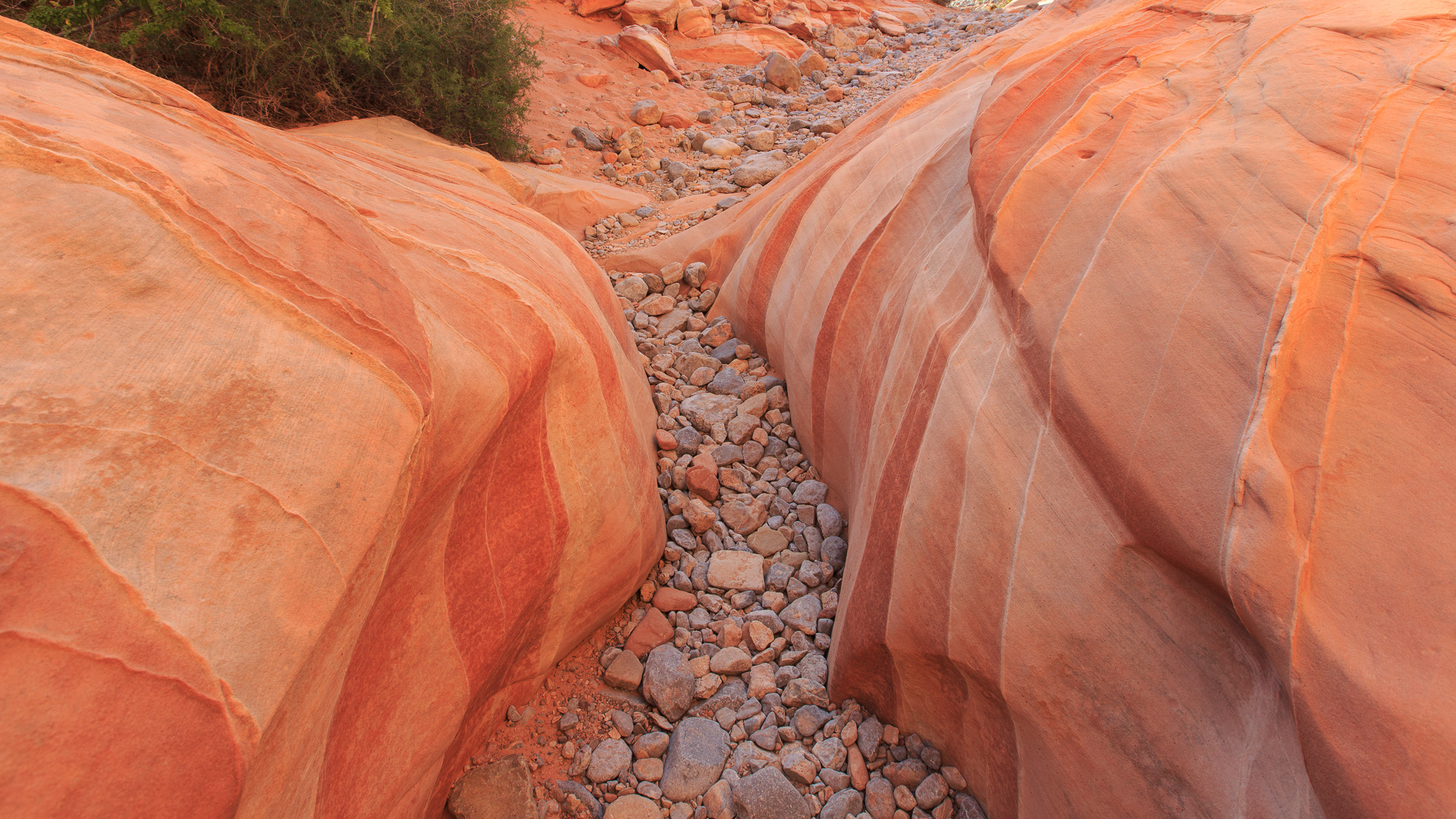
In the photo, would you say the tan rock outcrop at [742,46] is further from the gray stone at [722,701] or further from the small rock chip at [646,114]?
the gray stone at [722,701]

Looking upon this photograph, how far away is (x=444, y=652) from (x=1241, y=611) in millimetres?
1633

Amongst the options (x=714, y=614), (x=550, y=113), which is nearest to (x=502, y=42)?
(x=550, y=113)

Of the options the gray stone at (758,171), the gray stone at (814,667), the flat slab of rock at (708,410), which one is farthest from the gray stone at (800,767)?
the gray stone at (758,171)

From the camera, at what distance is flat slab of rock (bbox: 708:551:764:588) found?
2.56 meters

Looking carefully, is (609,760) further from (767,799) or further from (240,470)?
(240,470)

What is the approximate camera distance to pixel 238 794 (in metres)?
1.09

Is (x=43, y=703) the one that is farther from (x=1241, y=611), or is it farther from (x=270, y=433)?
(x=1241, y=611)

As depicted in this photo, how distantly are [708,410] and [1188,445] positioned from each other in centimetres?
221

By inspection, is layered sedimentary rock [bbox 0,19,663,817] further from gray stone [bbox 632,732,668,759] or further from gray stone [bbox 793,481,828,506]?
gray stone [bbox 793,481,828,506]

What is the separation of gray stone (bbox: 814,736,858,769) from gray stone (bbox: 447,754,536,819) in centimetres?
76

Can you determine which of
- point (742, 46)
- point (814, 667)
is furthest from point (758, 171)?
point (742, 46)

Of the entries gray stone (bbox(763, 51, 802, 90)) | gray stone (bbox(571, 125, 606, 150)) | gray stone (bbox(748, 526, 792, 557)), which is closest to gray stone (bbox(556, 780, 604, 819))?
gray stone (bbox(748, 526, 792, 557))

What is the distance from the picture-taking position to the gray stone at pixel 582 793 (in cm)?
191

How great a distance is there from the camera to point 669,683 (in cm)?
218
